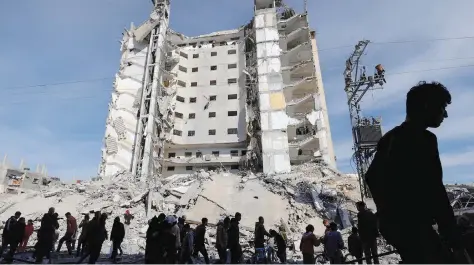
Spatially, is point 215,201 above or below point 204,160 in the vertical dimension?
below

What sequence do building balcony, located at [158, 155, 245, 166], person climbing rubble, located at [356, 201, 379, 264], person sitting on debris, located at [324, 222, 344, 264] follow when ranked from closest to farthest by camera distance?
1. person climbing rubble, located at [356, 201, 379, 264]
2. person sitting on debris, located at [324, 222, 344, 264]
3. building balcony, located at [158, 155, 245, 166]

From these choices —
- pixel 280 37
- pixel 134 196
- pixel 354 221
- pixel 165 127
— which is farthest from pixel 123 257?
pixel 280 37

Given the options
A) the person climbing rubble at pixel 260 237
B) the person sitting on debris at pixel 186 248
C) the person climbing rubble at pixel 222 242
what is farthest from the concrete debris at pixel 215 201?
the person sitting on debris at pixel 186 248

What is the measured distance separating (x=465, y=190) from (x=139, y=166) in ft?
97.6

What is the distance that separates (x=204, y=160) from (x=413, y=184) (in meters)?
35.2

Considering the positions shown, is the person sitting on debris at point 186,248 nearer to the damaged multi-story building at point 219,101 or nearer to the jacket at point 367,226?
the jacket at point 367,226

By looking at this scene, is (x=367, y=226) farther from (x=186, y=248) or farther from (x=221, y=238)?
(x=186, y=248)

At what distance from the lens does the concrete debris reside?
1747 cm

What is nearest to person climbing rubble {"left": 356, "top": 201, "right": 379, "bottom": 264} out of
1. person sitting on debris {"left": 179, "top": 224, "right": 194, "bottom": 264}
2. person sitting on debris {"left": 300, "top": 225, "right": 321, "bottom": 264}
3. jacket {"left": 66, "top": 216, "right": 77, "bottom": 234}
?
person sitting on debris {"left": 300, "top": 225, "right": 321, "bottom": 264}

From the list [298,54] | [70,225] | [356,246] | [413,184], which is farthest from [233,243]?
[298,54]

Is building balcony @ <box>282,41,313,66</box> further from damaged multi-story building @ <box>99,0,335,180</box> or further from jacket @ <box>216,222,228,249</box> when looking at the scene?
jacket @ <box>216,222,228,249</box>

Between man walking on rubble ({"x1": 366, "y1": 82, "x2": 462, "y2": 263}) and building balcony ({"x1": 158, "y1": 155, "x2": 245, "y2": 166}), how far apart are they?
34.4 m

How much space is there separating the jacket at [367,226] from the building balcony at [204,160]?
29056 millimetres

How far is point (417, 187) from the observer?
173 cm
